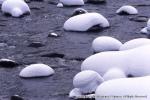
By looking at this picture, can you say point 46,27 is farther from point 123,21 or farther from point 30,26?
point 123,21

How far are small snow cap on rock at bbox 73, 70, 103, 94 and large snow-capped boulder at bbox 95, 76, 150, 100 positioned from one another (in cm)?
56

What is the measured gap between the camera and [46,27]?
456 inches

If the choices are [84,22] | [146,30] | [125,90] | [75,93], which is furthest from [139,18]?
[125,90]

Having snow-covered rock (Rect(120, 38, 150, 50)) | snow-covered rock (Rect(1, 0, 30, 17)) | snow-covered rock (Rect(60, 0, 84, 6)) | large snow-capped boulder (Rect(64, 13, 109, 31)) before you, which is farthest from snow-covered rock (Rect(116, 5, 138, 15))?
snow-covered rock (Rect(120, 38, 150, 50))

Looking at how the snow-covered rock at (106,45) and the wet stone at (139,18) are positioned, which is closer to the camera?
the snow-covered rock at (106,45)

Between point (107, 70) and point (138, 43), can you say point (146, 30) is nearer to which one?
point (138, 43)

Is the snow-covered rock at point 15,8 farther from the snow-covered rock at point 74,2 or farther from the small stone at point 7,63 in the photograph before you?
the small stone at point 7,63

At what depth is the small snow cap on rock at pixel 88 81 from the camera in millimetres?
6934

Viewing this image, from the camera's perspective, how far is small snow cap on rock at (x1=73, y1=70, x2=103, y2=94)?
6.93 m

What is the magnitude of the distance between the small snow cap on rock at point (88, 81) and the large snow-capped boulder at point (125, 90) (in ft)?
1.84

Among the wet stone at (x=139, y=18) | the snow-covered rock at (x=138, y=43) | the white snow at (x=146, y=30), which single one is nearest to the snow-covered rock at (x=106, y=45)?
the snow-covered rock at (x=138, y=43)

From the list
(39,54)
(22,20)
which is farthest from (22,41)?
(22,20)

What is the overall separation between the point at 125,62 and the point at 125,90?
4.36ft

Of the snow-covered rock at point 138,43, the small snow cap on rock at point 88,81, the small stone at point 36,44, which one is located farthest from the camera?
the small stone at point 36,44
